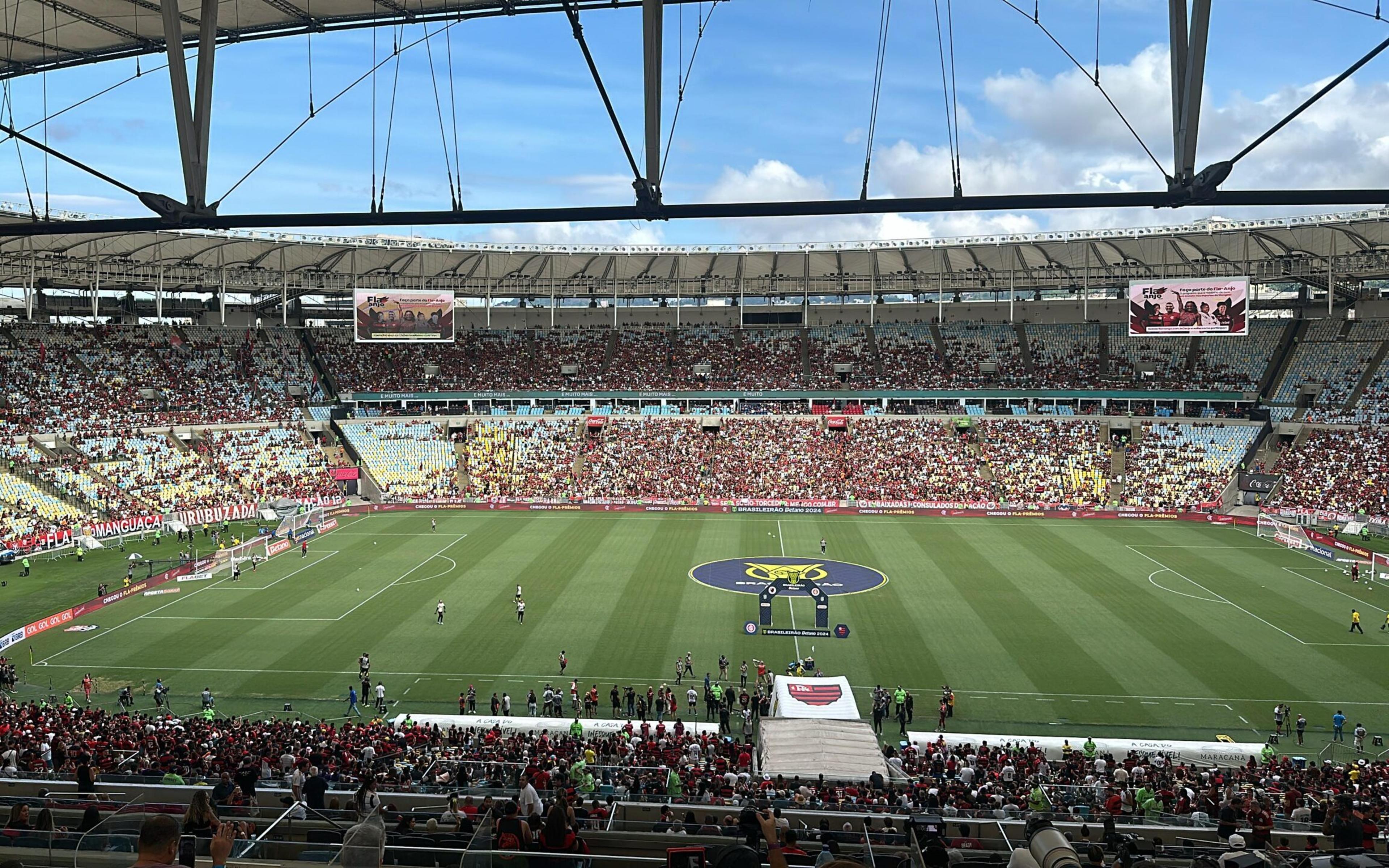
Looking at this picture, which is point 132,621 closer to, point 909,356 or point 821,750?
point 821,750

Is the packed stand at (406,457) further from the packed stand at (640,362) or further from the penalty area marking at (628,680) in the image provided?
the penalty area marking at (628,680)

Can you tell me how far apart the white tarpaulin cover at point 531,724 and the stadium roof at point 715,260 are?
4124cm

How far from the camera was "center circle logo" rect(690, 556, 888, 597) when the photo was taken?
36.0 metres

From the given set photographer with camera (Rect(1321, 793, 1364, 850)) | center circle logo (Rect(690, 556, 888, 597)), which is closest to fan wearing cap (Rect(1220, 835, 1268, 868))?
photographer with camera (Rect(1321, 793, 1364, 850))

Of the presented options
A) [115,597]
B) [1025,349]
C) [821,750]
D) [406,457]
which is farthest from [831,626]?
[1025,349]

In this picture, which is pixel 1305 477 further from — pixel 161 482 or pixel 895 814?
pixel 161 482

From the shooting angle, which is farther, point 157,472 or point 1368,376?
point 1368,376

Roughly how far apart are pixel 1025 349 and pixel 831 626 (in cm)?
4473

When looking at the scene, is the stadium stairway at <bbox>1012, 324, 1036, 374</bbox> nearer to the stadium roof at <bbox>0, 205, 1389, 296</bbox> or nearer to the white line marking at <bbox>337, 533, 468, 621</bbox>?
the stadium roof at <bbox>0, 205, 1389, 296</bbox>

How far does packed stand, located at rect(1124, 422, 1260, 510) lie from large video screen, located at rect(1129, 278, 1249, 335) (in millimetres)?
6508

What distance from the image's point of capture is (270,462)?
56.8m

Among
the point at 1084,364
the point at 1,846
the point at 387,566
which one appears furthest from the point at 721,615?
the point at 1084,364

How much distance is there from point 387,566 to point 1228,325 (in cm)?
4813

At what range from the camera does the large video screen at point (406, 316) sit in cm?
6128
